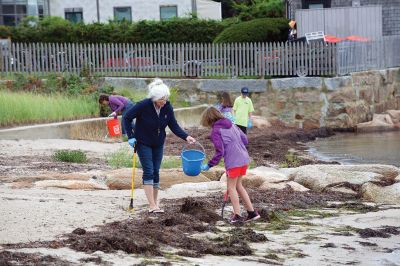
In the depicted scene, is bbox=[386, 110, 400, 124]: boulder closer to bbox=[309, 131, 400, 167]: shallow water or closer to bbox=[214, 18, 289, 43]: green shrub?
bbox=[309, 131, 400, 167]: shallow water

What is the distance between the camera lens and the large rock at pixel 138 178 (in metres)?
14.2

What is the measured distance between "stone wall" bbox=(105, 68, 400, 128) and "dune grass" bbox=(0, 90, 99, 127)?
17.8ft

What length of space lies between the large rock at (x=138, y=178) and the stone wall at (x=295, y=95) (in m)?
14.9

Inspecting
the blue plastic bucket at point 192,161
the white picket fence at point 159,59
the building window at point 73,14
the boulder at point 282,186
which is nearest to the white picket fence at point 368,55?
the white picket fence at point 159,59

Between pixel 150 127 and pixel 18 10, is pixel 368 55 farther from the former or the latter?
pixel 150 127

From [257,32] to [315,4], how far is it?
7.09 m

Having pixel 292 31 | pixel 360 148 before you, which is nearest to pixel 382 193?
pixel 360 148

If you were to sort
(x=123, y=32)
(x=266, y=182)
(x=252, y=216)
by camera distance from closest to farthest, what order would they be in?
(x=252, y=216), (x=266, y=182), (x=123, y=32)

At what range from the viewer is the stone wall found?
2966cm

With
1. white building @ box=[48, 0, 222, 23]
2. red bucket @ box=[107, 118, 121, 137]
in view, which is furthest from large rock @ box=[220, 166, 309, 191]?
white building @ box=[48, 0, 222, 23]

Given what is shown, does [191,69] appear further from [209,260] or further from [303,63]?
[209,260]

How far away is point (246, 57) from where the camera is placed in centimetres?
3081

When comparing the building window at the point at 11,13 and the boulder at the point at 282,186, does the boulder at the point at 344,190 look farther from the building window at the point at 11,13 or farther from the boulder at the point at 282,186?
the building window at the point at 11,13

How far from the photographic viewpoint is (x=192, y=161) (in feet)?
40.4
